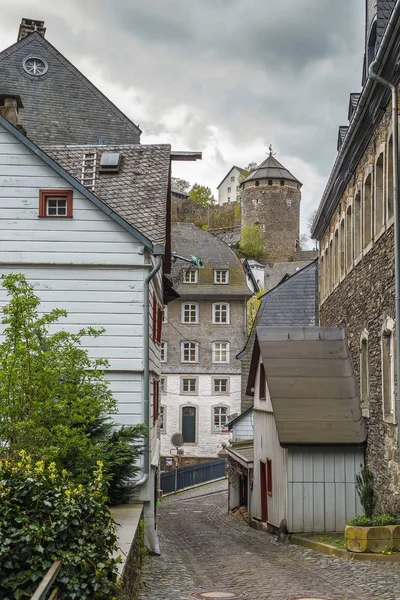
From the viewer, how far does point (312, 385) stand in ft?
64.7

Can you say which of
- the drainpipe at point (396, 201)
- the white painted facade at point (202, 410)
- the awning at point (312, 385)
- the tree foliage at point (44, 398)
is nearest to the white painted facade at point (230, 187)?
the white painted facade at point (202, 410)

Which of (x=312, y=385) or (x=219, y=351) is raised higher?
(x=219, y=351)

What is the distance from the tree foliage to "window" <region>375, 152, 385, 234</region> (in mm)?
6601

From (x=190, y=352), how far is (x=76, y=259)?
3907cm

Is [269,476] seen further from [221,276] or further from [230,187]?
[230,187]

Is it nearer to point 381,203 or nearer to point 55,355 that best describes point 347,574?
point 55,355

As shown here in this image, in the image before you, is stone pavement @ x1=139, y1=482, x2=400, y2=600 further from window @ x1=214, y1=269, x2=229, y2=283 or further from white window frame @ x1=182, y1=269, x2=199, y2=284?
window @ x1=214, y1=269, x2=229, y2=283

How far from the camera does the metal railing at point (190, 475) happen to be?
40.4 meters

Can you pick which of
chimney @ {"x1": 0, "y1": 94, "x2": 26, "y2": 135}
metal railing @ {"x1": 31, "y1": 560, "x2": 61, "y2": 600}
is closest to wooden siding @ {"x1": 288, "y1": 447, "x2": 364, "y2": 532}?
chimney @ {"x1": 0, "y1": 94, "x2": 26, "y2": 135}

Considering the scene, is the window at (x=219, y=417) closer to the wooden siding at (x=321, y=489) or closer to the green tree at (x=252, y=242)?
the wooden siding at (x=321, y=489)

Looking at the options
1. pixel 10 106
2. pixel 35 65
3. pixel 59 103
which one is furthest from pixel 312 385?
pixel 35 65

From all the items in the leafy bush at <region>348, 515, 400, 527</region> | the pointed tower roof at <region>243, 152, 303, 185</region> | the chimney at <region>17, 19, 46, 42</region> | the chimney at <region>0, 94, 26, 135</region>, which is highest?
the pointed tower roof at <region>243, 152, 303, 185</region>

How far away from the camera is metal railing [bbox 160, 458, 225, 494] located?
40.4 m

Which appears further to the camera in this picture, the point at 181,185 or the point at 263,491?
the point at 181,185
